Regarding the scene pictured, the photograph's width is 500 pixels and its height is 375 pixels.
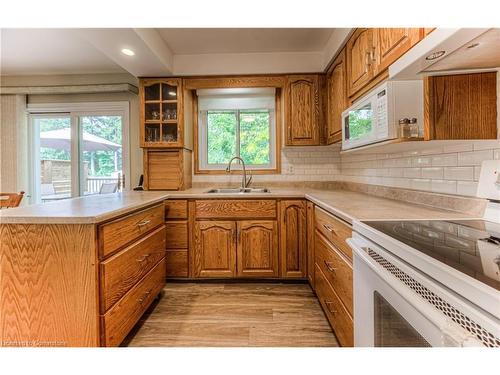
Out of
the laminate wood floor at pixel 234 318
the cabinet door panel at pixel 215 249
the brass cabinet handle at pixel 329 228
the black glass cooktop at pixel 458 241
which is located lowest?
the laminate wood floor at pixel 234 318

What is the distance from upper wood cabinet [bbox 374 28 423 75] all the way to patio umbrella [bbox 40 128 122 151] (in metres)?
3.15

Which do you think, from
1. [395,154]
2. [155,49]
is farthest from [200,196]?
[395,154]

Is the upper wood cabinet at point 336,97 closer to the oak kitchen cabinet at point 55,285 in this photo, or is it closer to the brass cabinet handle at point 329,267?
the brass cabinet handle at point 329,267

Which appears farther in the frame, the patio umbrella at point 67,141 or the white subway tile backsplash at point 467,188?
the patio umbrella at point 67,141

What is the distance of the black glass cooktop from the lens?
0.61 m

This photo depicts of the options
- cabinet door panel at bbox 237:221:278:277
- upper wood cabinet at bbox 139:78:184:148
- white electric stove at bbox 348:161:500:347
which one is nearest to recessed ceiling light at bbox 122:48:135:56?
upper wood cabinet at bbox 139:78:184:148

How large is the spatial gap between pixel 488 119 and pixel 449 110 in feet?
0.57

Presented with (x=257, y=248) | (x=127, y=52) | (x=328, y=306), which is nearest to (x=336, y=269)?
(x=328, y=306)

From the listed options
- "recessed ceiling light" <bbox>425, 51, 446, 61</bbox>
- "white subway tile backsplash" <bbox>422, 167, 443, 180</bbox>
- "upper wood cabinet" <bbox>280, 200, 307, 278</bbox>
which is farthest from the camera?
"upper wood cabinet" <bbox>280, 200, 307, 278</bbox>

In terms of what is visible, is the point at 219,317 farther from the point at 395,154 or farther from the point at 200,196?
the point at 395,154

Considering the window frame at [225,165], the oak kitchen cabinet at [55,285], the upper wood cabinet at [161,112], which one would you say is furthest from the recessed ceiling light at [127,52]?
the oak kitchen cabinet at [55,285]

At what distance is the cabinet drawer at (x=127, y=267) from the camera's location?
1359mm

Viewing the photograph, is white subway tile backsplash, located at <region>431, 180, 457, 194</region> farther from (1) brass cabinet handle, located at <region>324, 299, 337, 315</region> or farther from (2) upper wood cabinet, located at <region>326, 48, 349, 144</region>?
(2) upper wood cabinet, located at <region>326, 48, 349, 144</region>

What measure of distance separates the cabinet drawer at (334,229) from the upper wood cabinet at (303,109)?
101cm
